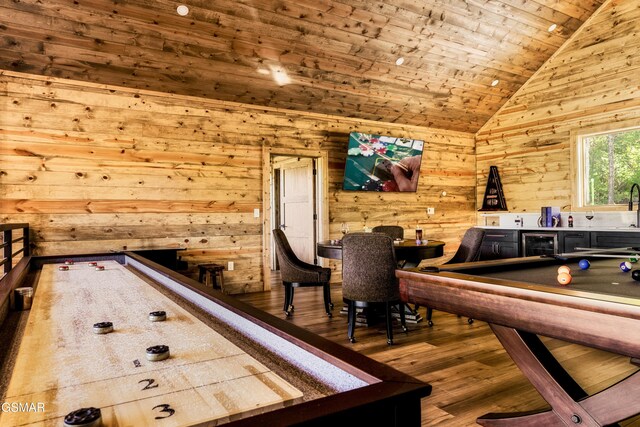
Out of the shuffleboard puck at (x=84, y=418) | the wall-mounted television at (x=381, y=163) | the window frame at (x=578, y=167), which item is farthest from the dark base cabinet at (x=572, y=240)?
the shuffleboard puck at (x=84, y=418)

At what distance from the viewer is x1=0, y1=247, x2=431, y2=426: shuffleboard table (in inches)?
25.3

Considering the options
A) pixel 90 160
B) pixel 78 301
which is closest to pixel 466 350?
pixel 78 301

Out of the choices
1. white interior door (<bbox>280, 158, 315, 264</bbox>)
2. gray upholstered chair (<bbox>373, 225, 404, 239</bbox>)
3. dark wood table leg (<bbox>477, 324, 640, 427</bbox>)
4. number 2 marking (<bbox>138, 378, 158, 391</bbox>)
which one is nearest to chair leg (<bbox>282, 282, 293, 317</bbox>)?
gray upholstered chair (<bbox>373, 225, 404, 239</bbox>)

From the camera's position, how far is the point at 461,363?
10.2ft

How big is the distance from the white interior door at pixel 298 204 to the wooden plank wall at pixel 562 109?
3578 millimetres

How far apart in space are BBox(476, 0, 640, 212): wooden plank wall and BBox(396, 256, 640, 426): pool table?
16.6 ft

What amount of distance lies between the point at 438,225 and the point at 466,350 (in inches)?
180

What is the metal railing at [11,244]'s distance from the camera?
2731 millimetres

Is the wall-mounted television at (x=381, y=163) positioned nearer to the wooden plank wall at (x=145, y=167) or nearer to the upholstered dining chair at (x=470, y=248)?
the wooden plank wall at (x=145, y=167)

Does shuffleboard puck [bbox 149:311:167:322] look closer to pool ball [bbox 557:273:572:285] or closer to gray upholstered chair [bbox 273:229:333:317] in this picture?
pool ball [bbox 557:273:572:285]

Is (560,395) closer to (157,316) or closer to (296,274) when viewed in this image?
(157,316)

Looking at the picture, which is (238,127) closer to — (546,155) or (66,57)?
(66,57)

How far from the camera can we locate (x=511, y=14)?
5.55 meters

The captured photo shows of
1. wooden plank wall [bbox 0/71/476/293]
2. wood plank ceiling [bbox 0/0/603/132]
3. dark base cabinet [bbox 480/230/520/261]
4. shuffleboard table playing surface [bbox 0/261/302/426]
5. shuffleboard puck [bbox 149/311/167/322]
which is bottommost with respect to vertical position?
dark base cabinet [bbox 480/230/520/261]
